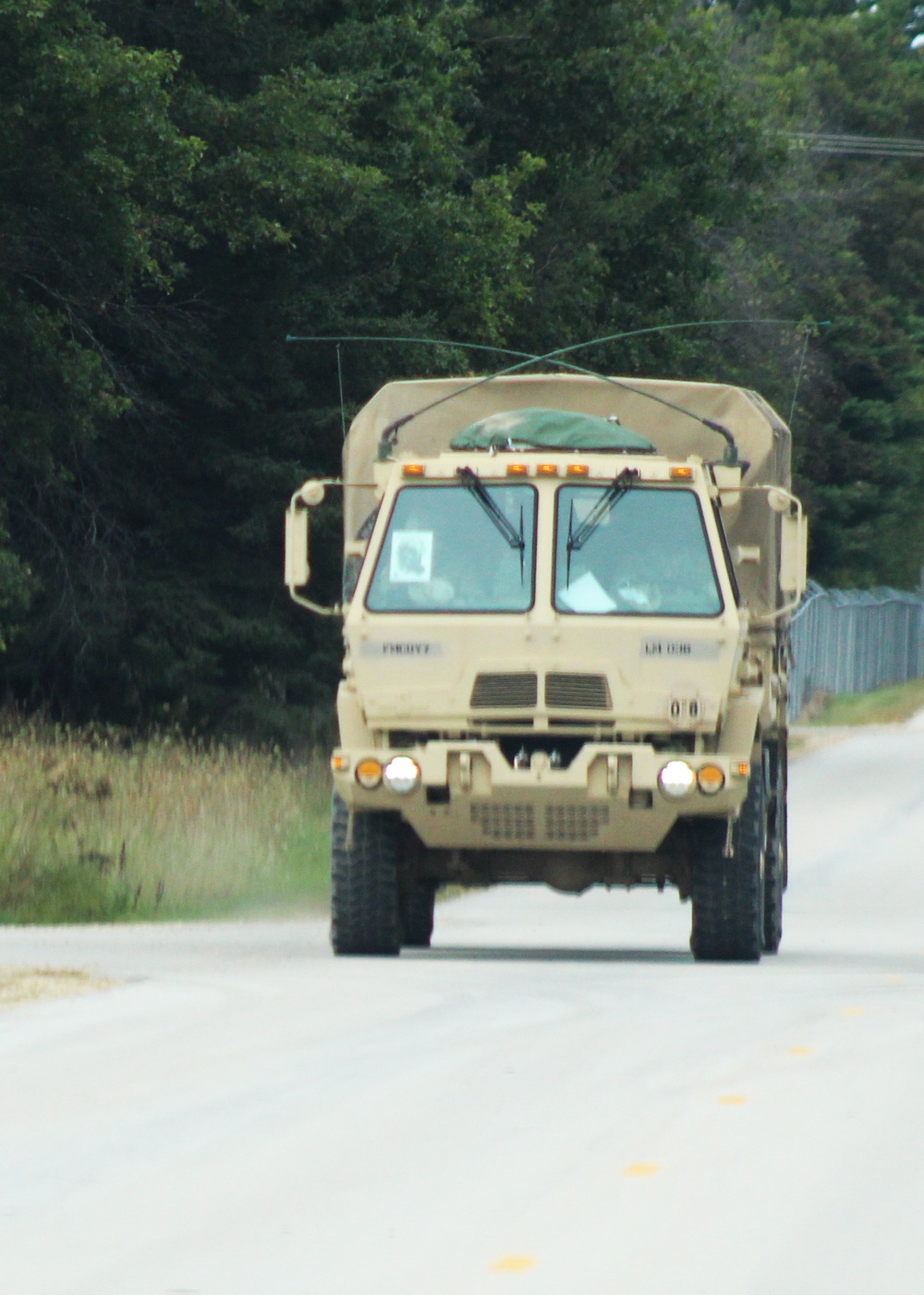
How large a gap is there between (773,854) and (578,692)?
289cm

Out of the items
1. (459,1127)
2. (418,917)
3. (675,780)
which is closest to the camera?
(459,1127)

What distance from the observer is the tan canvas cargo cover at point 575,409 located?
1459 centimetres

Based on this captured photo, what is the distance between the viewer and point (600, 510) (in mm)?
13188

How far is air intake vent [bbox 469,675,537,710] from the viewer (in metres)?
12.8

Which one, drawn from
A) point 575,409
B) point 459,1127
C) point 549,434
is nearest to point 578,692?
point 549,434

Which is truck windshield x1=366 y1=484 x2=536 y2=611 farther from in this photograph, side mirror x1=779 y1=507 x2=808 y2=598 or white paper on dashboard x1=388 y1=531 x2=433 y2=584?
side mirror x1=779 y1=507 x2=808 y2=598

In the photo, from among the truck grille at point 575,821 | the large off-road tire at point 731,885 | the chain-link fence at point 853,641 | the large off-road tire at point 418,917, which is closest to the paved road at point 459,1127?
the large off-road tire at point 731,885

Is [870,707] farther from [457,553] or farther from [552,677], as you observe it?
[552,677]

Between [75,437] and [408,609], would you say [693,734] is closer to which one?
[408,609]

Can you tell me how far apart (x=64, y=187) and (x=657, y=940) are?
1172cm

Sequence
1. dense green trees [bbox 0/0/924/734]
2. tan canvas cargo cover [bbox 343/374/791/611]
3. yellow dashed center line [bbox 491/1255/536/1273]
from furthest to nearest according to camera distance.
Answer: dense green trees [bbox 0/0/924/734] < tan canvas cargo cover [bbox 343/374/791/611] < yellow dashed center line [bbox 491/1255/536/1273]

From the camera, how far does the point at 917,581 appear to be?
80.4m

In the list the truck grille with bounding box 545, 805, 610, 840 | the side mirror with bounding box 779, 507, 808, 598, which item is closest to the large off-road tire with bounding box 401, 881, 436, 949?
the truck grille with bounding box 545, 805, 610, 840

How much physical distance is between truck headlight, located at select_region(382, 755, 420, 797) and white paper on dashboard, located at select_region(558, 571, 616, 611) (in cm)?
119
